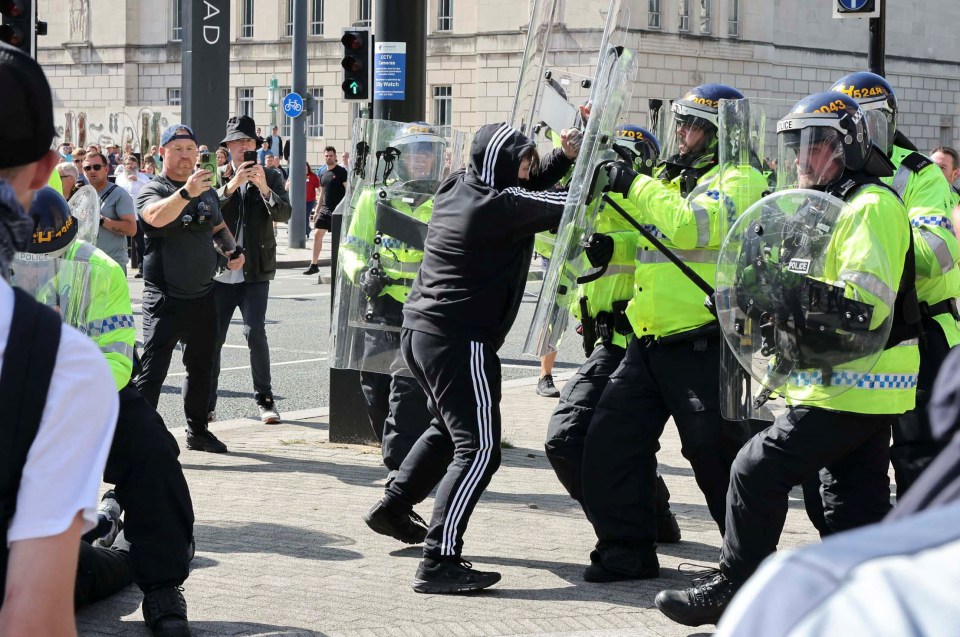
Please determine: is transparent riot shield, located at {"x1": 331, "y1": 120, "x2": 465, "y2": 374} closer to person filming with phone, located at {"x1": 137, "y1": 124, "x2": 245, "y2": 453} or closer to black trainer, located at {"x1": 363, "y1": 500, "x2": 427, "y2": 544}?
person filming with phone, located at {"x1": 137, "y1": 124, "x2": 245, "y2": 453}

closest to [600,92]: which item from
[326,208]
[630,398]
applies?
[630,398]

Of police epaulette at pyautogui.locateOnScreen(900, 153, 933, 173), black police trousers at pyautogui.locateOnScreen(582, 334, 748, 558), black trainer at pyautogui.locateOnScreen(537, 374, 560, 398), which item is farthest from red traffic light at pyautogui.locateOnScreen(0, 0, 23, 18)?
police epaulette at pyautogui.locateOnScreen(900, 153, 933, 173)

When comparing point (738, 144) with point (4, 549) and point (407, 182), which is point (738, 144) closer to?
point (407, 182)

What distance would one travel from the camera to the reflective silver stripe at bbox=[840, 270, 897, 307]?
14.3ft

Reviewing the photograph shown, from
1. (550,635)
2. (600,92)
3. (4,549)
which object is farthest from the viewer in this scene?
(600,92)

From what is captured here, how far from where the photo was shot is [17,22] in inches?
410

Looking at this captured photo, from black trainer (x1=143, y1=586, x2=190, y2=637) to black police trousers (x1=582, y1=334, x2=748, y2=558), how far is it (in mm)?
1726

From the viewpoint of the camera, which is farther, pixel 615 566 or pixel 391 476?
pixel 391 476

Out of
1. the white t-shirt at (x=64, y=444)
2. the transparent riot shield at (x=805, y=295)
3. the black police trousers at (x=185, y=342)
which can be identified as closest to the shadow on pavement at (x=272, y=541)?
the black police trousers at (x=185, y=342)

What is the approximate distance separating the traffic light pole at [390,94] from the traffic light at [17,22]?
314 centimetres

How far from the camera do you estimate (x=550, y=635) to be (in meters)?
4.84

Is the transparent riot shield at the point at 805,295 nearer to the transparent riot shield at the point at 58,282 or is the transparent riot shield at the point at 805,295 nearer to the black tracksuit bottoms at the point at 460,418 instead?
the black tracksuit bottoms at the point at 460,418

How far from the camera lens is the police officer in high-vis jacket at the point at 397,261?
Answer: 698cm

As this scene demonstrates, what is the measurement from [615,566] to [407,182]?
2.65 meters
